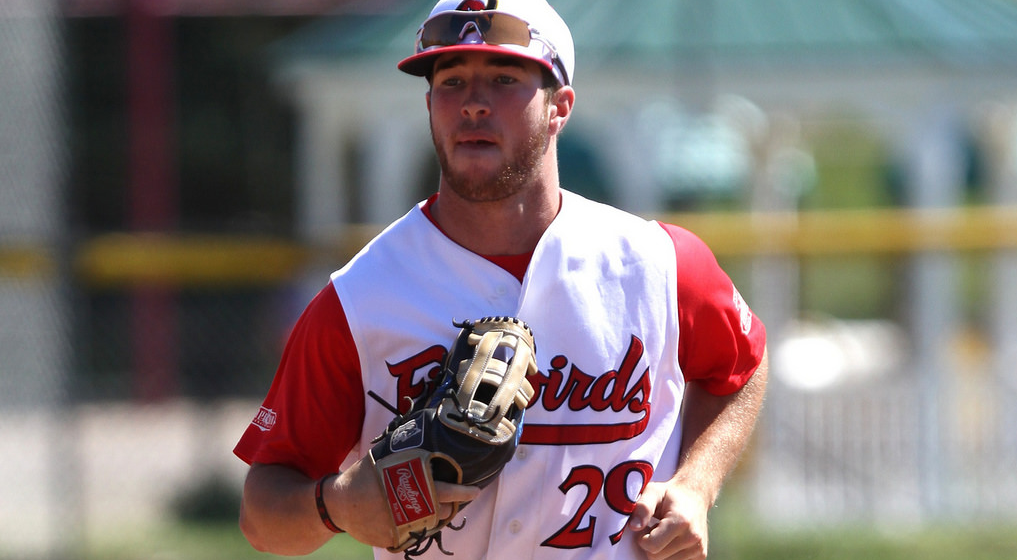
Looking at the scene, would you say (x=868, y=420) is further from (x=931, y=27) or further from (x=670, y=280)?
(x=670, y=280)

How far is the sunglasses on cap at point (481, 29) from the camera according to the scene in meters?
2.94

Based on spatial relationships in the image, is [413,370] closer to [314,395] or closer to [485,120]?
[314,395]

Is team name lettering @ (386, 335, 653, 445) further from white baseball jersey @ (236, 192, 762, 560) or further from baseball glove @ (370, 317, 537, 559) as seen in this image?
baseball glove @ (370, 317, 537, 559)

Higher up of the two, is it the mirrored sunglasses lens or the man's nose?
the mirrored sunglasses lens

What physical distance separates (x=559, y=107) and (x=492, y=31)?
1.15 feet

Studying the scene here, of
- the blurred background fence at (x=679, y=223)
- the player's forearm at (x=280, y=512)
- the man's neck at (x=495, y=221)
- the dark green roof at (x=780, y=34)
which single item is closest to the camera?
the player's forearm at (x=280, y=512)

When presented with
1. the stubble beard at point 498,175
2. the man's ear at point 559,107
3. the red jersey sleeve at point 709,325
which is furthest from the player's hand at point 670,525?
the man's ear at point 559,107

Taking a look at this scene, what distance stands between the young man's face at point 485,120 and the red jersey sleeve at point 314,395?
420 millimetres

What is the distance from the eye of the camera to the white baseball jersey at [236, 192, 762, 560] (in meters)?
2.97

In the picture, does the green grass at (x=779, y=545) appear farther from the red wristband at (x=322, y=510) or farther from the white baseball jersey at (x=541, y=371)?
the red wristband at (x=322, y=510)

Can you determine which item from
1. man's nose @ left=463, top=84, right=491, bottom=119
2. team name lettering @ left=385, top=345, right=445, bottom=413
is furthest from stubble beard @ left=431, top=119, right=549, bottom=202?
team name lettering @ left=385, top=345, right=445, bottom=413

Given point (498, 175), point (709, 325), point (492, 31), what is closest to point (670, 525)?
point (709, 325)

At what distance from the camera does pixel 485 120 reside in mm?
2969

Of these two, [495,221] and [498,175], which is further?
[495,221]
